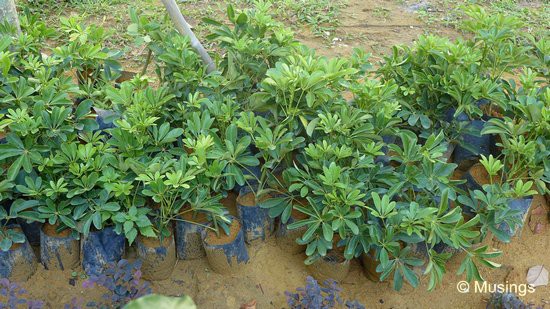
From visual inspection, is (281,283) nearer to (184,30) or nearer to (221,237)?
(221,237)

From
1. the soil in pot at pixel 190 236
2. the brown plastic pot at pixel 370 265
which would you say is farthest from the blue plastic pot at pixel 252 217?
the brown plastic pot at pixel 370 265

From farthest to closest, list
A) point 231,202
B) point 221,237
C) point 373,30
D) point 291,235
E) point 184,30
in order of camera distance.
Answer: point 373,30, point 184,30, point 231,202, point 291,235, point 221,237

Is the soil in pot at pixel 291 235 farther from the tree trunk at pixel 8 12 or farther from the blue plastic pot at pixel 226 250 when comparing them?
the tree trunk at pixel 8 12

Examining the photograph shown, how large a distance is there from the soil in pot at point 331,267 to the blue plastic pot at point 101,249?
0.90 metres

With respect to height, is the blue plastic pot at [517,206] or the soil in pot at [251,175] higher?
the soil in pot at [251,175]

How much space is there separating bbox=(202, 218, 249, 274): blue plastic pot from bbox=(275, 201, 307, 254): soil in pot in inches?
8.0

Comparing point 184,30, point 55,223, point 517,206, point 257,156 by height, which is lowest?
point 517,206

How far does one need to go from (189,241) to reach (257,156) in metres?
0.51

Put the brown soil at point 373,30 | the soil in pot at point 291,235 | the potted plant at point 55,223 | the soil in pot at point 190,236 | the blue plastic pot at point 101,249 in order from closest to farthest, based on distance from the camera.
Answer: the potted plant at point 55,223 < the blue plastic pot at point 101,249 < the soil in pot at point 190,236 < the soil in pot at point 291,235 < the brown soil at point 373,30

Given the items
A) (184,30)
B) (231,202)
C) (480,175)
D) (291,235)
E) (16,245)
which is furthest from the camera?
(184,30)

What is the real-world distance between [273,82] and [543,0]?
172 inches

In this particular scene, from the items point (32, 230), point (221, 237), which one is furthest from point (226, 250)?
point (32, 230)

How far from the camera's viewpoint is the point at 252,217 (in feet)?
8.96

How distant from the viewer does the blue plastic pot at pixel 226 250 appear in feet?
8.51
